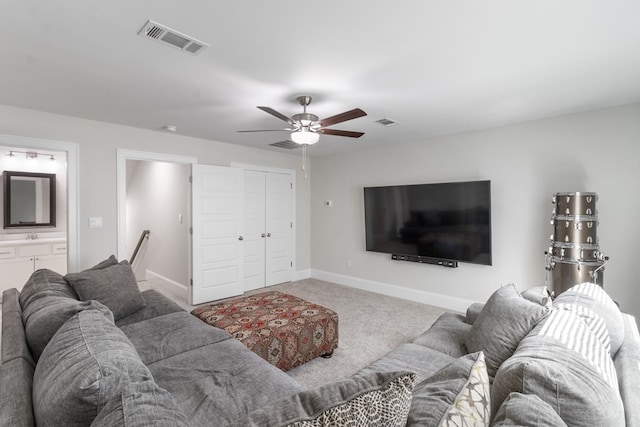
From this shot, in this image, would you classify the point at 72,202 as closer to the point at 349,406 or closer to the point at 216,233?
the point at 216,233

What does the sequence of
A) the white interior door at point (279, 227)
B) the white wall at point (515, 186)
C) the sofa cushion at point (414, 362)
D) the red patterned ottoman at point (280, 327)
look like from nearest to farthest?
the sofa cushion at point (414, 362) < the red patterned ottoman at point (280, 327) < the white wall at point (515, 186) < the white interior door at point (279, 227)

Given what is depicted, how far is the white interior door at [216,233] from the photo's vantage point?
4488 mm

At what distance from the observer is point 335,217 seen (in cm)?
580

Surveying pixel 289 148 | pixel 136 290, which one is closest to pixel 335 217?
pixel 289 148

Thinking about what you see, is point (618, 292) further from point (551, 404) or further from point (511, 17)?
point (551, 404)

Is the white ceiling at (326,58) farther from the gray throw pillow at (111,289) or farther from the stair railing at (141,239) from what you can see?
the stair railing at (141,239)

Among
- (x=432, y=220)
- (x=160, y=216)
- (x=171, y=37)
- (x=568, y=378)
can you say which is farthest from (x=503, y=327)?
(x=160, y=216)

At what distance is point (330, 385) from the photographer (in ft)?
2.73

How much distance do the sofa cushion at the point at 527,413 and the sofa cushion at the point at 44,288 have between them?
8.76ft

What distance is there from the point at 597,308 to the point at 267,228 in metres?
4.65

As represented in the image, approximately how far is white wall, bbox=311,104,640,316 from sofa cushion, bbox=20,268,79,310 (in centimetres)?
388

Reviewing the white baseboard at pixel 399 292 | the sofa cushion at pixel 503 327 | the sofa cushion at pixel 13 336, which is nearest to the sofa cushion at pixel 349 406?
the sofa cushion at pixel 503 327

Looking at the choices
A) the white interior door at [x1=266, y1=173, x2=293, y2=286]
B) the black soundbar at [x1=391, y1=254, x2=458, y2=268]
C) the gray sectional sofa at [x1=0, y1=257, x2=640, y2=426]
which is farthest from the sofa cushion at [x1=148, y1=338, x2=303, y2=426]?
the white interior door at [x1=266, y1=173, x2=293, y2=286]

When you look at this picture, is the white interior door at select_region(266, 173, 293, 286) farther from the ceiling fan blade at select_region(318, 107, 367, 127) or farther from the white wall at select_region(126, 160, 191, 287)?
the ceiling fan blade at select_region(318, 107, 367, 127)
